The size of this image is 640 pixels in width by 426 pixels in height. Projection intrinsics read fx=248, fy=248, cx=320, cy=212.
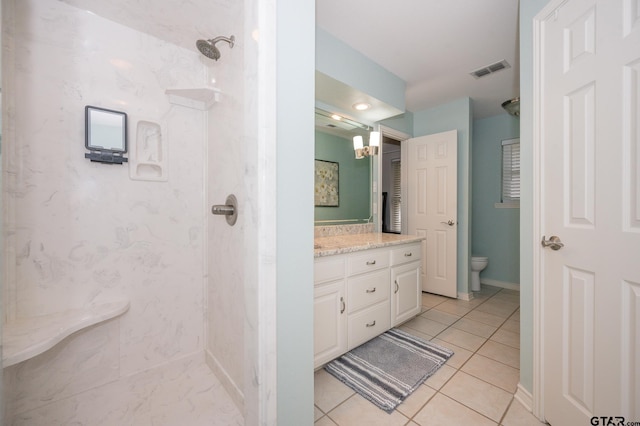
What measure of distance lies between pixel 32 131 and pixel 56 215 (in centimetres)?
45

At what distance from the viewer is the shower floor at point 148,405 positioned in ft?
4.08

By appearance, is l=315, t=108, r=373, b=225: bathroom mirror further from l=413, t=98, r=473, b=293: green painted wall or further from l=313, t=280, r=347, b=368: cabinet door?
l=413, t=98, r=473, b=293: green painted wall

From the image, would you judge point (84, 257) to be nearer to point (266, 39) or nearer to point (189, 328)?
point (189, 328)

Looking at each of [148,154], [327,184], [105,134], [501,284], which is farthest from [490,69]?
[105,134]

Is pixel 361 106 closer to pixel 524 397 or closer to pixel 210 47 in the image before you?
pixel 210 47

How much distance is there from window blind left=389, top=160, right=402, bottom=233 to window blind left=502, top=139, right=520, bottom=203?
1.60m

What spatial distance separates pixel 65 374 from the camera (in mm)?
1357

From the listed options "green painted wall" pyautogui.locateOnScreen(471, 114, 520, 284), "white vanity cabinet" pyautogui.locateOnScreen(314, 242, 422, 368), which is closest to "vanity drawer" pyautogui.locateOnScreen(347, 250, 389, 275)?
"white vanity cabinet" pyautogui.locateOnScreen(314, 242, 422, 368)

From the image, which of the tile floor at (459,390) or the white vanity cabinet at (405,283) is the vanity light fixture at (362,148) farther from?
the tile floor at (459,390)

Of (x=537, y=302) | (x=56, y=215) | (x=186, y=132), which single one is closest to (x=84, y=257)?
(x=56, y=215)

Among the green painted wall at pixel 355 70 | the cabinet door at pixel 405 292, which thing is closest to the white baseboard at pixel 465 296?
the cabinet door at pixel 405 292

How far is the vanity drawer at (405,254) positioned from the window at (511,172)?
214 centimetres

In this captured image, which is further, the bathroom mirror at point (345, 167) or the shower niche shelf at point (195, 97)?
the bathroom mirror at point (345, 167)

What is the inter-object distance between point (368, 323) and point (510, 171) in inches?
129
